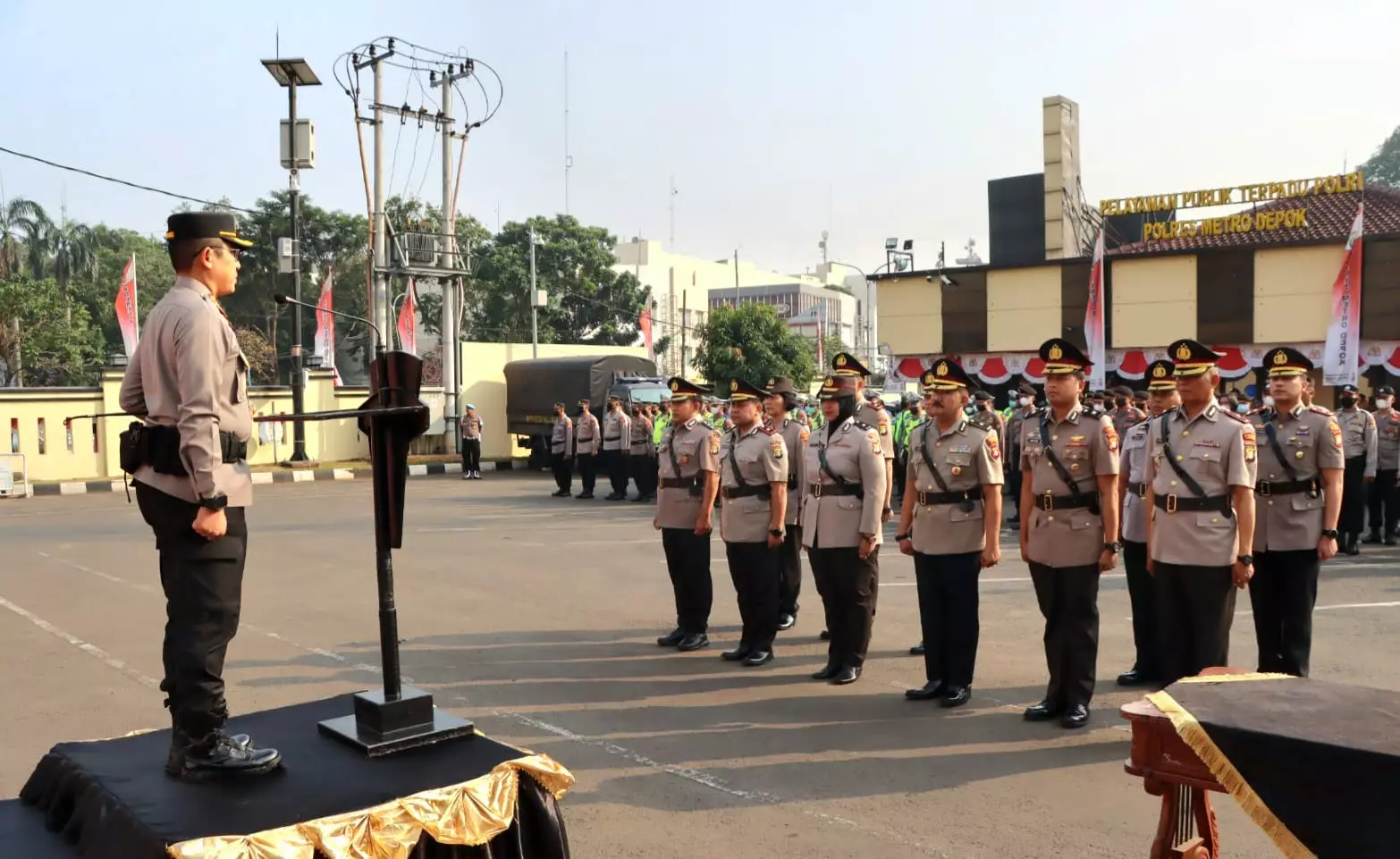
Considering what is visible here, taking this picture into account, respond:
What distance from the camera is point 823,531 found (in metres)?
6.98

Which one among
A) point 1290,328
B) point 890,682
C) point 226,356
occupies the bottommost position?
point 890,682

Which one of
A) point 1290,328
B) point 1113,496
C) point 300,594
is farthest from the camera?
point 1290,328

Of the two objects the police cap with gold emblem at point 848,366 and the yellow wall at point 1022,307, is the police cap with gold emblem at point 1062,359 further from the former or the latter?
the yellow wall at point 1022,307

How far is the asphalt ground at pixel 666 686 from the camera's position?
460 cm

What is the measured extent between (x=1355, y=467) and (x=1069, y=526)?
28.5 ft

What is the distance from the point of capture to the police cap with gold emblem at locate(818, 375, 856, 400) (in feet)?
24.1

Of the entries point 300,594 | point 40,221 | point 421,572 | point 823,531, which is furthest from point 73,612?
point 40,221

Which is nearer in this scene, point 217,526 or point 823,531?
point 217,526

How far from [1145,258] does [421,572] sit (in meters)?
22.9

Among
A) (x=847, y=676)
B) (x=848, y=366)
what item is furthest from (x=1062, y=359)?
(x=847, y=676)

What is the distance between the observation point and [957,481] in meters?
6.40

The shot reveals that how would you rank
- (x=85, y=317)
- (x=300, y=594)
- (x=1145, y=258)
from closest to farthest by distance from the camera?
1. (x=300, y=594)
2. (x=1145, y=258)
3. (x=85, y=317)

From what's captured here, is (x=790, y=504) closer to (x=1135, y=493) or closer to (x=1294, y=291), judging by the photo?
(x=1135, y=493)

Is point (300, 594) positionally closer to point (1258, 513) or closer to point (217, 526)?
point (217, 526)
